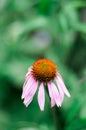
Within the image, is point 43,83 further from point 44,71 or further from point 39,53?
point 39,53

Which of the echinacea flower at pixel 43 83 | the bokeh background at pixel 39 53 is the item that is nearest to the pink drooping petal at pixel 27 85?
the echinacea flower at pixel 43 83

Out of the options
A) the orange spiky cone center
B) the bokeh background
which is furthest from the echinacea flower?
the bokeh background

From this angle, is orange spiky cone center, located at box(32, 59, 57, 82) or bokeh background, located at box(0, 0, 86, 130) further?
bokeh background, located at box(0, 0, 86, 130)

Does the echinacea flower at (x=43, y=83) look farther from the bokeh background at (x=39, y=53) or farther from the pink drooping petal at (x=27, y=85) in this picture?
the bokeh background at (x=39, y=53)

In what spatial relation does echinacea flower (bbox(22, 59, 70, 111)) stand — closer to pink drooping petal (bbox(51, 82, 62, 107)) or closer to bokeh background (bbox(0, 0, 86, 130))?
pink drooping petal (bbox(51, 82, 62, 107))

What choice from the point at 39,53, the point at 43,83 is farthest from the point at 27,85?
the point at 39,53

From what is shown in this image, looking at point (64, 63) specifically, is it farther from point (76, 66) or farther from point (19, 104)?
point (19, 104)

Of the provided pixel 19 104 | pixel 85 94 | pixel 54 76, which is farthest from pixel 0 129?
pixel 54 76
